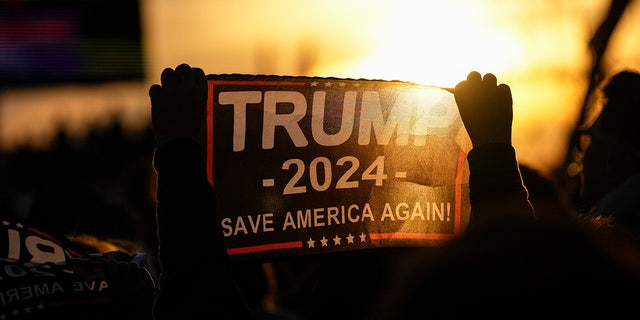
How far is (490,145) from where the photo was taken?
2.37m

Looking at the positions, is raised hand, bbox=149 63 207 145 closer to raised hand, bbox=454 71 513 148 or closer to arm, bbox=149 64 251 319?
arm, bbox=149 64 251 319

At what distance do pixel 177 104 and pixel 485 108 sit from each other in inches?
33.6

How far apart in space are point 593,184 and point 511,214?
8.60 ft

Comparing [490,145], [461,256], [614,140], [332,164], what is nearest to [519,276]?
[461,256]

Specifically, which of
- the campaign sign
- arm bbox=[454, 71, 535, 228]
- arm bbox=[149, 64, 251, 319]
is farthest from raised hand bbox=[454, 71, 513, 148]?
arm bbox=[149, 64, 251, 319]

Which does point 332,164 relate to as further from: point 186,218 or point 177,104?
point 186,218

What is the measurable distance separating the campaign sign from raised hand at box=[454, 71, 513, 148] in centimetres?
37

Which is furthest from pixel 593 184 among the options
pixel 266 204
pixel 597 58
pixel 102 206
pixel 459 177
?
pixel 597 58

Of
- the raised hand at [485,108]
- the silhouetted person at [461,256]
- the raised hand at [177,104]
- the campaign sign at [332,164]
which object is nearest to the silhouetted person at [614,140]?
the campaign sign at [332,164]

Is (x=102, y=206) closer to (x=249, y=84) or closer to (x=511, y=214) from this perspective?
(x=249, y=84)

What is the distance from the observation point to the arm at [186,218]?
181 cm

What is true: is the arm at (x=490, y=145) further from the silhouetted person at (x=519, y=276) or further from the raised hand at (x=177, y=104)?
the silhouetted person at (x=519, y=276)

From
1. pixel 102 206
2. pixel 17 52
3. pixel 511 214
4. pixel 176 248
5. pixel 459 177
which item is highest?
pixel 511 214

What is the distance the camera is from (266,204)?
2637mm
